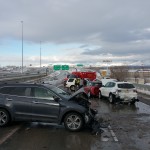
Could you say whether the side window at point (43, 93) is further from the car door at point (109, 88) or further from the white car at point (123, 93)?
the car door at point (109, 88)

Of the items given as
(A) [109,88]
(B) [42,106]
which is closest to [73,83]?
(A) [109,88]

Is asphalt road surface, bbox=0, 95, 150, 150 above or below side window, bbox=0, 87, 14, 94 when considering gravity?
below

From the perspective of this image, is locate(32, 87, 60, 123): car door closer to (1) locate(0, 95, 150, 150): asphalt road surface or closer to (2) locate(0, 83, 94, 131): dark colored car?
(2) locate(0, 83, 94, 131): dark colored car

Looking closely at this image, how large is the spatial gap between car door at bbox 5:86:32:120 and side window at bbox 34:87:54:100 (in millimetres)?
279

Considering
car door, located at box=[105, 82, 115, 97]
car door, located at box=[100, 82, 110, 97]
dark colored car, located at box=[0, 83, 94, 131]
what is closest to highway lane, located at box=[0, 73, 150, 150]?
dark colored car, located at box=[0, 83, 94, 131]

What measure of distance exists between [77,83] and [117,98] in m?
21.3

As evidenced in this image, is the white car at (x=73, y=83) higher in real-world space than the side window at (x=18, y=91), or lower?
lower

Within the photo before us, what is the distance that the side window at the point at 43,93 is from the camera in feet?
38.3

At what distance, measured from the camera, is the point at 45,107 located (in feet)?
37.6

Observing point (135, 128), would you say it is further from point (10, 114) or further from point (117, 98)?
point (117, 98)

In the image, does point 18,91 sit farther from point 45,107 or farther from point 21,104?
point 45,107

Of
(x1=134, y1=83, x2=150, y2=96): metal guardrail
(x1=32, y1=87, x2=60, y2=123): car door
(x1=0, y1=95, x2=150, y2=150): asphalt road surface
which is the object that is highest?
(x1=32, y1=87, x2=60, y2=123): car door

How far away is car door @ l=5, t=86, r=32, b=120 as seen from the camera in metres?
11.7

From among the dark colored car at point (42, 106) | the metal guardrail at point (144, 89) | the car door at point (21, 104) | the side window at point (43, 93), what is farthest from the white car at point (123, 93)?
the car door at point (21, 104)
